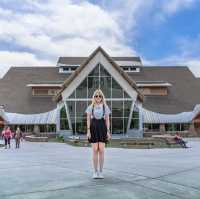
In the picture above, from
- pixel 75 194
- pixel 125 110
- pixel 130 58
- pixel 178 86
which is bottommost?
pixel 75 194

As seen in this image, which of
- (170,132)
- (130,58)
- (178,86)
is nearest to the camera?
(170,132)

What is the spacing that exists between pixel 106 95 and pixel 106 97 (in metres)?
0.28

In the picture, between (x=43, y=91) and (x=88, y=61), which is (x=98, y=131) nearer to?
(x=88, y=61)

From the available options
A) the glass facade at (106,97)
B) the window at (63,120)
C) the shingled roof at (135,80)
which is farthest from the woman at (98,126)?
the shingled roof at (135,80)

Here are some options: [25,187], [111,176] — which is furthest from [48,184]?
[111,176]

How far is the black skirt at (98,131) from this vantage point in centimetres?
727

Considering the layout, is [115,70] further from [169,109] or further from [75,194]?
[75,194]

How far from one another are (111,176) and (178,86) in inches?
2029

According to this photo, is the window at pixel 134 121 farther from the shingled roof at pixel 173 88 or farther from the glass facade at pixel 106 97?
the shingled roof at pixel 173 88

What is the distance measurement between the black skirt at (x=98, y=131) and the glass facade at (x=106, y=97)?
Answer: 3540 cm

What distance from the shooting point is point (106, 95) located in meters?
43.4

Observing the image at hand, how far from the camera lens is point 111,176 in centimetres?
736

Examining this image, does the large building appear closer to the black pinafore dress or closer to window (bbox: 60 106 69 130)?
window (bbox: 60 106 69 130)

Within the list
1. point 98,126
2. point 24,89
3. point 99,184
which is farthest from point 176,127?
point 99,184
